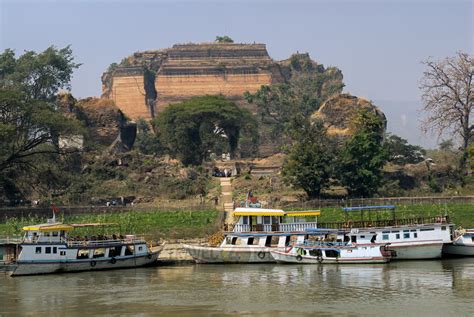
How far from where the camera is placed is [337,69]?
6171 inches

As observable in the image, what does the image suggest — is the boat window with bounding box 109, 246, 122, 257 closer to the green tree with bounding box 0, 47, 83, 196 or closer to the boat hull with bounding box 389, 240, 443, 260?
the boat hull with bounding box 389, 240, 443, 260

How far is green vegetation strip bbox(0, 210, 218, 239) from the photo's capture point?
210 feet

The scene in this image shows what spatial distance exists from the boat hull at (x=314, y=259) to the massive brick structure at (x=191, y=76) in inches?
3712

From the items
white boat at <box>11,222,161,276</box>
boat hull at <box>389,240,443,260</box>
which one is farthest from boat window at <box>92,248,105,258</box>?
boat hull at <box>389,240,443,260</box>

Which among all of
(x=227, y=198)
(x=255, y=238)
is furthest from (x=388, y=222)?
(x=227, y=198)

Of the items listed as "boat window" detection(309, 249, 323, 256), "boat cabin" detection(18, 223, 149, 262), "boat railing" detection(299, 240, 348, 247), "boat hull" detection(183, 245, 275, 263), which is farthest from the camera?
"boat hull" detection(183, 245, 275, 263)

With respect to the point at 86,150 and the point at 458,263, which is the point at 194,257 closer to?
the point at 458,263

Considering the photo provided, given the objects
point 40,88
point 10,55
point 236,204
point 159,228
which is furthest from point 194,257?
point 10,55

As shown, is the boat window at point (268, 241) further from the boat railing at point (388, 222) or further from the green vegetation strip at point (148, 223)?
the green vegetation strip at point (148, 223)

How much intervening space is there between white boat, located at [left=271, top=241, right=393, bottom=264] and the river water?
652 mm

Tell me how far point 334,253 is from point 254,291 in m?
10.4

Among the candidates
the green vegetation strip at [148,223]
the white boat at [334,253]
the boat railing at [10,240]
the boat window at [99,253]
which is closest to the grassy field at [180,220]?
the green vegetation strip at [148,223]

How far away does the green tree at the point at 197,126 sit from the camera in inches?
3979

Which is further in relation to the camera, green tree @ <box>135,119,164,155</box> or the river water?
green tree @ <box>135,119,164,155</box>
